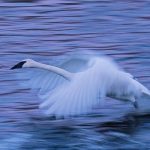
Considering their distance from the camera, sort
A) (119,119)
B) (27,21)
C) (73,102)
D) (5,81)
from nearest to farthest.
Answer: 1. (73,102)
2. (119,119)
3. (5,81)
4. (27,21)

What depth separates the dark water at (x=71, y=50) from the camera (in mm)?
9141

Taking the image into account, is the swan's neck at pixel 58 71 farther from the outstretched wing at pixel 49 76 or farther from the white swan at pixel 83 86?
the outstretched wing at pixel 49 76

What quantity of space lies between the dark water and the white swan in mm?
279

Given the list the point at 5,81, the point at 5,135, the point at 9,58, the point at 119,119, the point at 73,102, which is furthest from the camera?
the point at 9,58

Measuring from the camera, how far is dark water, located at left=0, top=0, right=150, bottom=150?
9.14 m

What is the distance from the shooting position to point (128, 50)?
1232cm

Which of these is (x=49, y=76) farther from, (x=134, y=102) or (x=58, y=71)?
(x=134, y=102)

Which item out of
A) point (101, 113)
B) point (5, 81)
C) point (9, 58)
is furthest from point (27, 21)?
point (101, 113)

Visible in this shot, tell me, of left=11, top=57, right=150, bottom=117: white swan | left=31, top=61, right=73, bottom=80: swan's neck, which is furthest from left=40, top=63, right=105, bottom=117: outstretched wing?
left=31, top=61, right=73, bottom=80: swan's neck

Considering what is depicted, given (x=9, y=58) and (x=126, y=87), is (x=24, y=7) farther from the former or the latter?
(x=126, y=87)

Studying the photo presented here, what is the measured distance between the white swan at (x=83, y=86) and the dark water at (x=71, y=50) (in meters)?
0.28

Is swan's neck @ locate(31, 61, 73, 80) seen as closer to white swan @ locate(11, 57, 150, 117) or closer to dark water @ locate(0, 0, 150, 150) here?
white swan @ locate(11, 57, 150, 117)

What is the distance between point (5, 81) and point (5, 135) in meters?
1.87

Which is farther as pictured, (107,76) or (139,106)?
(139,106)
